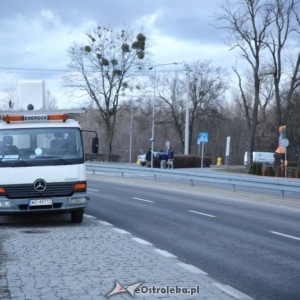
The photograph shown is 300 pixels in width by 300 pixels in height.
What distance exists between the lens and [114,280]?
28.6ft

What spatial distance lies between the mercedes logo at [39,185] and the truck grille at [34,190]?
62mm

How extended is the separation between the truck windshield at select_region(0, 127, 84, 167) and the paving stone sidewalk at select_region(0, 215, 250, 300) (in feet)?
5.09

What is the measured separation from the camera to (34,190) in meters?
14.7

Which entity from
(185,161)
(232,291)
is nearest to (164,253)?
(232,291)

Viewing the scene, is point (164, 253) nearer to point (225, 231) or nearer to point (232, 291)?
point (232, 291)

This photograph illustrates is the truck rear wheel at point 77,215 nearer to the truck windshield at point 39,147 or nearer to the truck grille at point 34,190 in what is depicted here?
the truck grille at point 34,190

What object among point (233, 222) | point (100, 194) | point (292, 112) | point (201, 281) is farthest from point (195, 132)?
point (201, 281)

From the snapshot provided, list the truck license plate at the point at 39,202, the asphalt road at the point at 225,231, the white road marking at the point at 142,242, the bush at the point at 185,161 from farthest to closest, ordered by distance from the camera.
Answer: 1. the bush at the point at 185,161
2. the truck license plate at the point at 39,202
3. the white road marking at the point at 142,242
4. the asphalt road at the point at 225,231

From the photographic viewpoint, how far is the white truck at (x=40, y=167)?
14609 mm

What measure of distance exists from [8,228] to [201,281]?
24.4 ft

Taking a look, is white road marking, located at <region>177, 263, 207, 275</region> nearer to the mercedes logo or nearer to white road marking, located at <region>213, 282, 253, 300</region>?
white road marking, located at <region>213, 282, 253, 300</region>

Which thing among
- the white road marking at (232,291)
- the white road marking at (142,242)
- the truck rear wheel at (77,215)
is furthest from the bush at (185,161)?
the white road marking at (232,291)

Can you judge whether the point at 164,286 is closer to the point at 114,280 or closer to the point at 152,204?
the point at 114,280

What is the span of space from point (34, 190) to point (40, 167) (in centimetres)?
50
